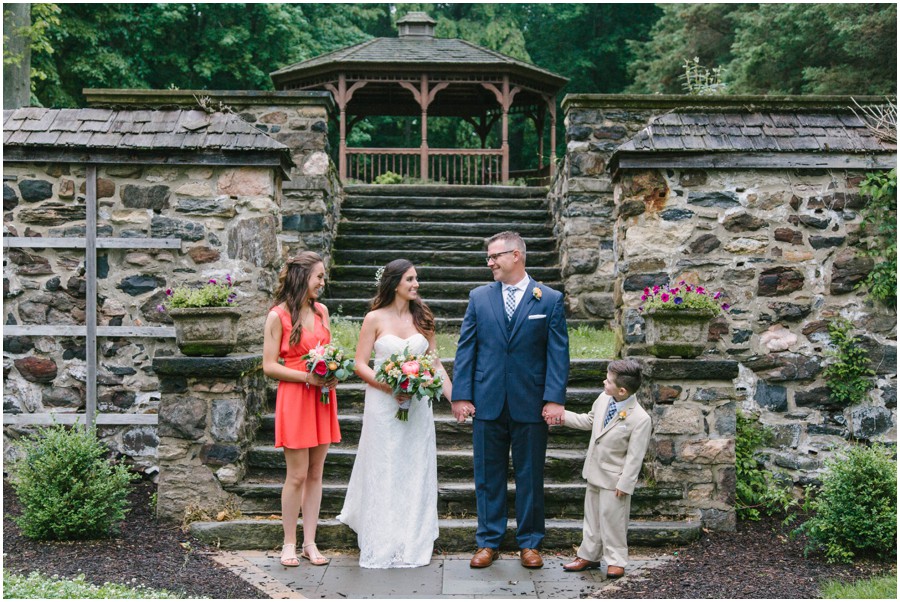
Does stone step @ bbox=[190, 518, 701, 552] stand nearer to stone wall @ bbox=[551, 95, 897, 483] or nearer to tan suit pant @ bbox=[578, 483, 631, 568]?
tan suit pant @ bbox=[578, 483, 631, 568]

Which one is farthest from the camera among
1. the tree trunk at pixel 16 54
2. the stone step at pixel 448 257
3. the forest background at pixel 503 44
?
the forest background at pixel 503 44

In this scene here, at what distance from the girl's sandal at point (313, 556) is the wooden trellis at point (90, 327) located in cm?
228

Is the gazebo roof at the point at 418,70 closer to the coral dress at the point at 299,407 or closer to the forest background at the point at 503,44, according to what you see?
the forest background at the point at 503,44

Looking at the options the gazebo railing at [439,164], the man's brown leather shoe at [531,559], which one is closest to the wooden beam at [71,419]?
the man's brown leather shoe at [531,559]

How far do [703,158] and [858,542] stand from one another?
2.92 meters

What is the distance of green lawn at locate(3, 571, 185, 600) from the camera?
3.81 meters

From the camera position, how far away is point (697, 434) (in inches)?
213

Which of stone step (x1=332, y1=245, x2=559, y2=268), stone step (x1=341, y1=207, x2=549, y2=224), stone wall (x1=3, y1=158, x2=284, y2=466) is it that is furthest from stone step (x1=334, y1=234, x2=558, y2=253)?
stone wall (x1=3, y1=158, x2=284, y2=466)

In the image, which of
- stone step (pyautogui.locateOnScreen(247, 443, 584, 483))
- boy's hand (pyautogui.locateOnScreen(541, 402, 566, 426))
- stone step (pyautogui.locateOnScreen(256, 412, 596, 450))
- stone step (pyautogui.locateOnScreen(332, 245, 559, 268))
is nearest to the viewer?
boy's hand (pyautogui.locateOnScreen(541, 402, 566, 426))

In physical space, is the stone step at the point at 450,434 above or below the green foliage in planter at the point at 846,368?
below

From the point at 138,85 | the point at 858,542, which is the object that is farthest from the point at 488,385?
the point at 138,85

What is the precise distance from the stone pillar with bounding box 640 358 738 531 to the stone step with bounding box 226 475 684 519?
10cm

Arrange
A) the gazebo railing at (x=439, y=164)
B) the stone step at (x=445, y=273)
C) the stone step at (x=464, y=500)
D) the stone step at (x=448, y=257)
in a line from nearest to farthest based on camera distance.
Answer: the stone step at (x=464, y=500), the stone step at (x=445, y=273), the stone step at (x=448, y=257), the gazebo railing at (x=439, y=164)

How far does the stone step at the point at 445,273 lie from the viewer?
8805 millimetres
